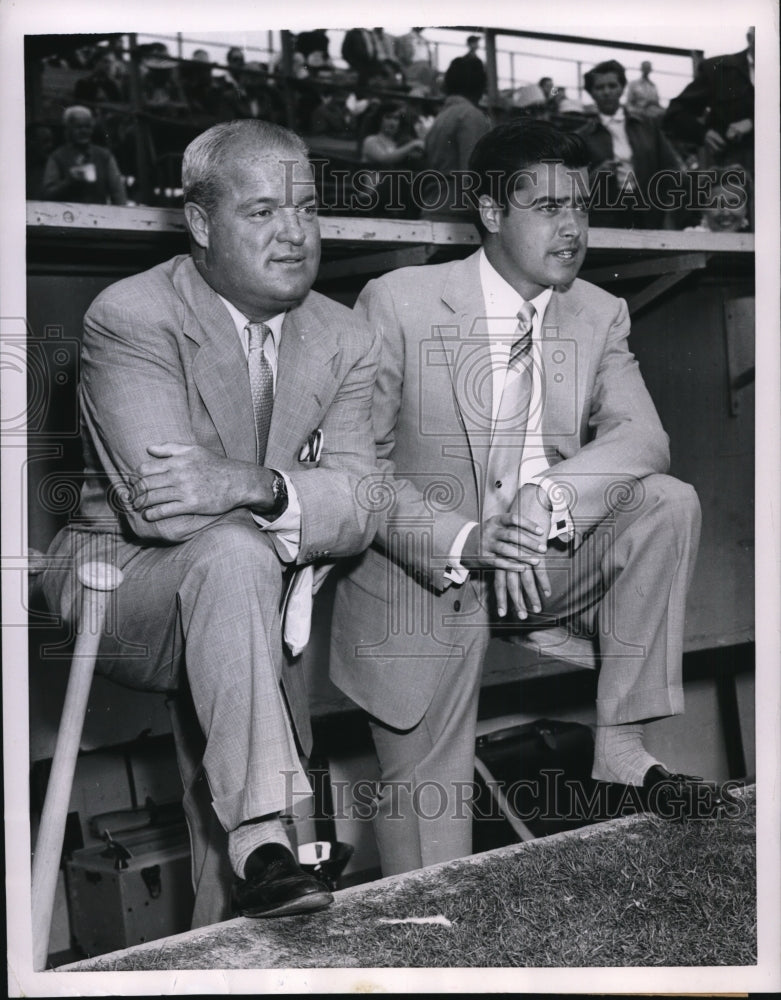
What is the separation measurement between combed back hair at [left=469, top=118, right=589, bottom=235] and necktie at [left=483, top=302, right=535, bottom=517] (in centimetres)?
31

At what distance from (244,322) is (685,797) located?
153 cm

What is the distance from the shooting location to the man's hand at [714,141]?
3561 millimetres

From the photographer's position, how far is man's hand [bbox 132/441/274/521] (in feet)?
9.36

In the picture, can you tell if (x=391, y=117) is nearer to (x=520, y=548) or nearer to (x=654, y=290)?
(x=654, y=290)

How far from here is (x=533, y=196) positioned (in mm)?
3309

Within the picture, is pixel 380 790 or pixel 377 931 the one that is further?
pixel 380 790

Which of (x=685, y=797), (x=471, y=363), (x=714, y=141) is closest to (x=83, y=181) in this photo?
(x=471, y=363)

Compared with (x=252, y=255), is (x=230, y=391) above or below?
below

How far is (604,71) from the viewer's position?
11.6 feet

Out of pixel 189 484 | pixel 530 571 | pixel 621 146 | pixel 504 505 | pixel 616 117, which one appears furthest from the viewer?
pixel 621 146

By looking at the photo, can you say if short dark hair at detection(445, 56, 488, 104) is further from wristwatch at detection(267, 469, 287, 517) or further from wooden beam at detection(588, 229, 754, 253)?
wristwatch at detection(267, 469, 287, 517)

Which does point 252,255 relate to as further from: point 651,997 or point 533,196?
point 651,997

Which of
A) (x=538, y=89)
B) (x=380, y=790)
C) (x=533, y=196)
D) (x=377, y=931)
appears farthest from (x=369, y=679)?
(x=538, y=89)

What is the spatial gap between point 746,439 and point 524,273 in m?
1.07
